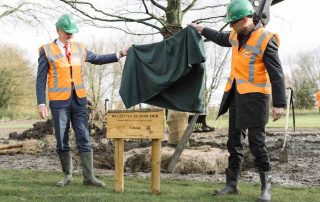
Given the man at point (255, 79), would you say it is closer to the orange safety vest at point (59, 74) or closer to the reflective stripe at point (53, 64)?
Result: the orange safety vest at point (59, 74)

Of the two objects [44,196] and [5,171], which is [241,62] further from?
[5,171]

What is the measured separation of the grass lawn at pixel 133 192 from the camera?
5.40 meters

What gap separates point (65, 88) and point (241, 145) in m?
2.44

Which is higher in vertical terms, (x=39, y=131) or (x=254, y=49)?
(x=254, y=49)

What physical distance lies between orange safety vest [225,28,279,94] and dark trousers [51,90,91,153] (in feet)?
7.47

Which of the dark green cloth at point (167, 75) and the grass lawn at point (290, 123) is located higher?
the dark green cloth at point (167, 75)

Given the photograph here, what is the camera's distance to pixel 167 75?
20.2 feet

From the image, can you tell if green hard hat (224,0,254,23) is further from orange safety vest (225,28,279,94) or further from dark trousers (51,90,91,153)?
dark trousers (51,90,91,153)

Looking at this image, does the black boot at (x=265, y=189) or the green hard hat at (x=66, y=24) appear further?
the green hard hat at (x=66, y=24)

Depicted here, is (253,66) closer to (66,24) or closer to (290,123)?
(66,24)

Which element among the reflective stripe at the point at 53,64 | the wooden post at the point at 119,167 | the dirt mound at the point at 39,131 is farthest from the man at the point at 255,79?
the dirt mound at the point at 39,131

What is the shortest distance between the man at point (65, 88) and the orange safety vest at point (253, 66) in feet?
6.09

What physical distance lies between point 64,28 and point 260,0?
9.08ft

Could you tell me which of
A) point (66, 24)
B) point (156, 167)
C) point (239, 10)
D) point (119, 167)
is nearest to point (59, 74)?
point (66, 24)
